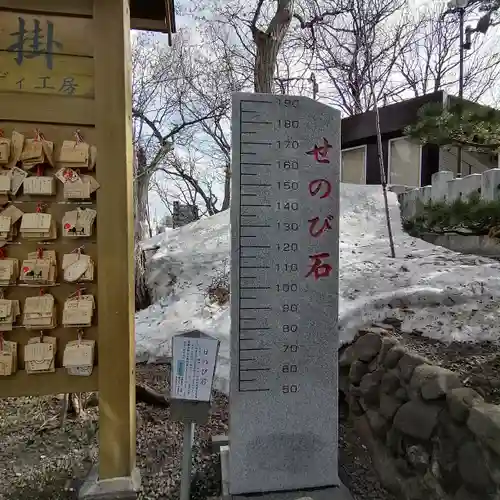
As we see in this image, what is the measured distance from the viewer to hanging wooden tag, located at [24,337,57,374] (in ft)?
6.57

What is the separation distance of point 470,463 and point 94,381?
1.91 metres

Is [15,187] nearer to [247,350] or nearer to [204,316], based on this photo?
[247,350]

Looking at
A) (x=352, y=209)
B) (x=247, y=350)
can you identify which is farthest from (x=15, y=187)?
(x=352, y=209)

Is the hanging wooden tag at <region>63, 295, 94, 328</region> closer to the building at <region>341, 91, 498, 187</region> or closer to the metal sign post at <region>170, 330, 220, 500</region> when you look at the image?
the metal sign post at <region>170, 330, 220, 500</region>

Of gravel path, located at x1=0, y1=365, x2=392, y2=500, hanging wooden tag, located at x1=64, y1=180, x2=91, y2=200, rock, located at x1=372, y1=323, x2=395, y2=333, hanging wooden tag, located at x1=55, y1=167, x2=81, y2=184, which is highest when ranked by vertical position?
hanging wooden tag, located at x1=55, y1=167, x2=81, y2=184

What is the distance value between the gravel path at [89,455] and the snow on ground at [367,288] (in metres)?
0.85

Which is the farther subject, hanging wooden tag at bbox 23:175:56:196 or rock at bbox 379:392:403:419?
rock at bbox 379:392:403:419

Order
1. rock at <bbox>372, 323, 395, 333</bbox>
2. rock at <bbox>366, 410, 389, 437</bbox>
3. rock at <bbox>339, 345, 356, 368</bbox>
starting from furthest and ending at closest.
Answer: rock at <bbox>372, 323, 395, 333</bbox> → rock at <bbox>339, 345, 356, 368</bbox> → rock at <bbox>366, 410, 389, 437</bbox>

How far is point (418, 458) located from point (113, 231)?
6.79 ft

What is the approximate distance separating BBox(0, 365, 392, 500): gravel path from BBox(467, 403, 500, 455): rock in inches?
32.6

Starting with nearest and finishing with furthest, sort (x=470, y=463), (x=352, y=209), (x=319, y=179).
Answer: (x=470, y=463) → (x=319, y=179) → (x=352, y=209)

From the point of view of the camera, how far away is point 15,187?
6.54 feet

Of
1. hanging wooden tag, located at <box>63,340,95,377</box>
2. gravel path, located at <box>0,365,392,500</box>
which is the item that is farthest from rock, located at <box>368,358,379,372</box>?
hanging wooden tag, located at <box>63,340,95,377</box>

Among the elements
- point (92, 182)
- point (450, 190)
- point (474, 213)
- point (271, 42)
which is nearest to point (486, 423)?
point (474, 213)
